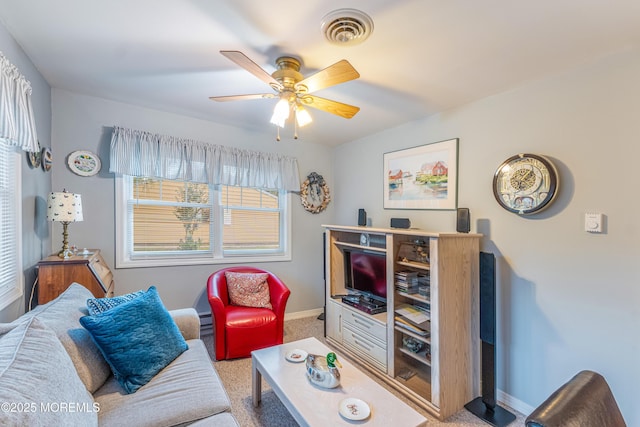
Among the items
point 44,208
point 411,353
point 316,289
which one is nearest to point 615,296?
point 411,353

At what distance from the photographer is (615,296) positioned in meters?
1.81

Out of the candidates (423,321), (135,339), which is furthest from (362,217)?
(135,339)

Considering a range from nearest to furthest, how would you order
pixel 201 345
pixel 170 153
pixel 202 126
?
pixel 201 345
pixel 170 153
pixel 202 126

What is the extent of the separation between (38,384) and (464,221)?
2.66 m

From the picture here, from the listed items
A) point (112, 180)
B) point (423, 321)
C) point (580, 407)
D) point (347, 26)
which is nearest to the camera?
point (580, 407)

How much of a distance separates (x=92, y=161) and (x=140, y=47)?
5.14 feet

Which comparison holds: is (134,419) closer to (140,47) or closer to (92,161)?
(140,47)

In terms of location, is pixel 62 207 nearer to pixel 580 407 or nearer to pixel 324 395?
pixel 324 395

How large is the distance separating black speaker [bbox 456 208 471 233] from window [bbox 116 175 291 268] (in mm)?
2233

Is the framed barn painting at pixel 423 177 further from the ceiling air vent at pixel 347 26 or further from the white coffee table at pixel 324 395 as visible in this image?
the white coffee table at pixel 324 395

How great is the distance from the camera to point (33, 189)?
224 centimetres

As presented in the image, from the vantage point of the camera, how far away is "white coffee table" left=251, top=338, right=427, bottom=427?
4.68 feet


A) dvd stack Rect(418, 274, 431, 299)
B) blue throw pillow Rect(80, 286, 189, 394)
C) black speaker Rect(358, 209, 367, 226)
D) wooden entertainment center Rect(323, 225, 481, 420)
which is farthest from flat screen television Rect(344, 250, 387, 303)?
blue throw pillow Rect(80, 286, 189, 394)

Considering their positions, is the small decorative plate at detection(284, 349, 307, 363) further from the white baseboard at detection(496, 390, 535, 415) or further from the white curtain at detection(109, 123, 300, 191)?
the white curtain at detection(109, 123, 300, 191)
